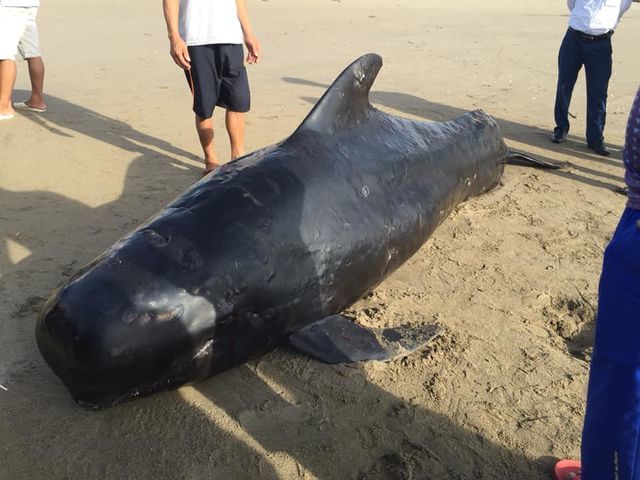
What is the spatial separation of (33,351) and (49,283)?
765 mm

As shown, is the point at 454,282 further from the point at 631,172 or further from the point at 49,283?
the point at 49,283

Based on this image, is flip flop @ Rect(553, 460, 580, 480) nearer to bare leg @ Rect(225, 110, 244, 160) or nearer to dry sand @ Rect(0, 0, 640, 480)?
dry sand @ Rect(0, 0, 640, 480)

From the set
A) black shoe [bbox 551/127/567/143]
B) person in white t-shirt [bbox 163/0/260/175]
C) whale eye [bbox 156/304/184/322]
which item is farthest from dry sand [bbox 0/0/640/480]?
person in white t-shirt [bbox 163/0/260/175]

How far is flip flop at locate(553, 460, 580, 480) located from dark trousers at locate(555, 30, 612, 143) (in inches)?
230

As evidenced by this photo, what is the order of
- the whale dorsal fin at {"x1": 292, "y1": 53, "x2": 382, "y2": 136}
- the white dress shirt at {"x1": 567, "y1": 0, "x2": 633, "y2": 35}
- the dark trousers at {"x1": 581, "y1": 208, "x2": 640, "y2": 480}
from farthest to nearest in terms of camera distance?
the white dress shirt at {"x1": 567, "y1": 0, "x2": 633, "y2": 35}, the whale dorsal fin at {"x1": 292, "y1": 53, "x2": 382, "y2": 136}, the dark trousers at {"x1": 581, "y1": 208, "x2": 640, "y2": 480}

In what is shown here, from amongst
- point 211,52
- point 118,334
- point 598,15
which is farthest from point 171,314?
point 598,15

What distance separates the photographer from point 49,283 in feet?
14.0

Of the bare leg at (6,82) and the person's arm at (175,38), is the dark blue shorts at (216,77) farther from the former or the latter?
the bare leg at (6,82)

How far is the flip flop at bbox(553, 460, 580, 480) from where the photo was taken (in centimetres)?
288

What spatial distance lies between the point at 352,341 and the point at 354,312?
50 centimetres

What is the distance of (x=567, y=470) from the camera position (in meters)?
2.91

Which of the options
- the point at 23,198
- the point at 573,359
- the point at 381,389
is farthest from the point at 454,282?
the point at 23,198

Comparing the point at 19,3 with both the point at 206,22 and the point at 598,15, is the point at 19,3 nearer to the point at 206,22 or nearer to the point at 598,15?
the point at 206,22

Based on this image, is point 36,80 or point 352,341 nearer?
point 352,341
